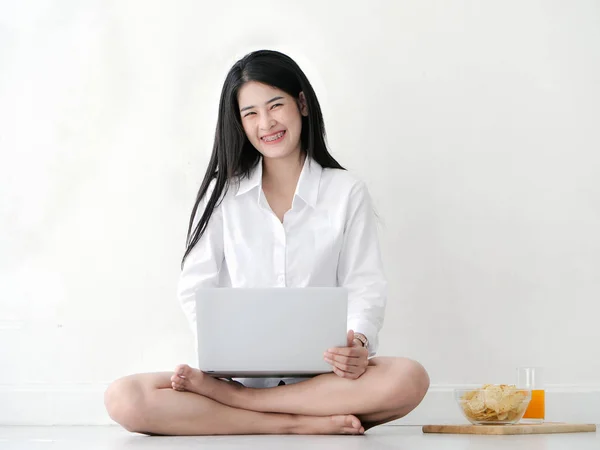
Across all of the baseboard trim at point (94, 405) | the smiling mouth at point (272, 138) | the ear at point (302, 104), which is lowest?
the baseboard trim at point (94, 405)

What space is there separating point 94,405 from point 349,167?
1.18 m

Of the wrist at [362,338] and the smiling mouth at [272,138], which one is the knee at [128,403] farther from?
the smiling mouth at [272,138]

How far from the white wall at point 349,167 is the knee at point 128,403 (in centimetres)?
83

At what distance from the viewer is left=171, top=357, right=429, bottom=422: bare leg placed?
1956 millimetres

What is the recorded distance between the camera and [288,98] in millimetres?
2336

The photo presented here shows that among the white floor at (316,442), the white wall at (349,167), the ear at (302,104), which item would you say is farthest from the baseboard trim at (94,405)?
the ear at (302,104)

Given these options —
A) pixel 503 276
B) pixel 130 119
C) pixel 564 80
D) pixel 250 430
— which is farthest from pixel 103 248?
pixel 564 80

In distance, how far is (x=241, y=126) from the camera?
2.38 meters

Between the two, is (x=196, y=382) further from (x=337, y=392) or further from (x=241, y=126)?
(x=241, y=126)

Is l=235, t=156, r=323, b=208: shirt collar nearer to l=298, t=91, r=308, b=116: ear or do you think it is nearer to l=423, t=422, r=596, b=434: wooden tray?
l=298, t=91, r=308, b=116: ear

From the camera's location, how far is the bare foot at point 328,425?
1954 mm

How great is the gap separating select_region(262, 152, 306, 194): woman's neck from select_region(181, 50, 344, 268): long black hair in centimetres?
4

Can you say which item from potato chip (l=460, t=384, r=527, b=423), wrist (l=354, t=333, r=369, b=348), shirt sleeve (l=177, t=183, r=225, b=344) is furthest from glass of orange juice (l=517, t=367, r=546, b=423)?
shirt sleeve (l=177, t=183, r=225, b=344)

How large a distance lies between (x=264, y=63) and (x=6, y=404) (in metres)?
1.48
